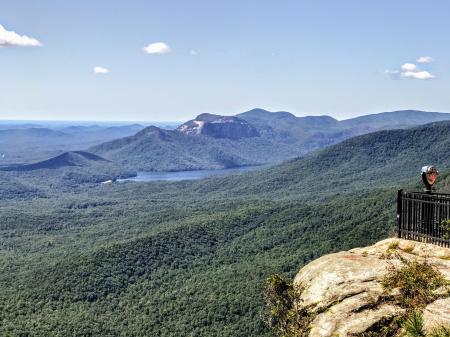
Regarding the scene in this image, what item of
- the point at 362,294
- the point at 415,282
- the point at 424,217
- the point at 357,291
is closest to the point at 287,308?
the point at 357,291

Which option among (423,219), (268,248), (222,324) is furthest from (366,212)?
(423,219)

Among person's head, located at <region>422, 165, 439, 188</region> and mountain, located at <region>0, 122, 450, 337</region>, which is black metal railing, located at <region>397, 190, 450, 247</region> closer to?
person's head, located at <region>422, 165, 439, 188</region>

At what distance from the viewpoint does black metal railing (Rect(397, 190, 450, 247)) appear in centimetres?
2303

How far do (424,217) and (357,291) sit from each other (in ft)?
23.0

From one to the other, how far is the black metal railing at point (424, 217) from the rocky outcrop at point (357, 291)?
639 millimetres

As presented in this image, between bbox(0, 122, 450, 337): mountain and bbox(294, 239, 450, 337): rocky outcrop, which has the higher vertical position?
bbox(294, 239, 450, 337): rocky outcrop

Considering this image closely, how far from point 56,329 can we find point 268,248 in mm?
76202

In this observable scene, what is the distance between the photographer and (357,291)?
19.4 metres

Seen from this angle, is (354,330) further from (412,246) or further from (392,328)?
(412,246)

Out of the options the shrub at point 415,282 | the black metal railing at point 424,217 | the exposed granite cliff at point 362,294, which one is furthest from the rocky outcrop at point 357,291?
the black metal railing at point 424,217

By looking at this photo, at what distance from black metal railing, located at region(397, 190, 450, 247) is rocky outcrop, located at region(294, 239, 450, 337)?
2.10 ft

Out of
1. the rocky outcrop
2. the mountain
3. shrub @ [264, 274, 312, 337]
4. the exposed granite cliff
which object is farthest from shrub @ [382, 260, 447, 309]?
the mountain

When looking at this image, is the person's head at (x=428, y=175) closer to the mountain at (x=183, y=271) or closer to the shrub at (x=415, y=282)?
the shrub at (x=415, y=282)

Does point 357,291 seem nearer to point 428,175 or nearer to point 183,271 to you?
point 428,175
